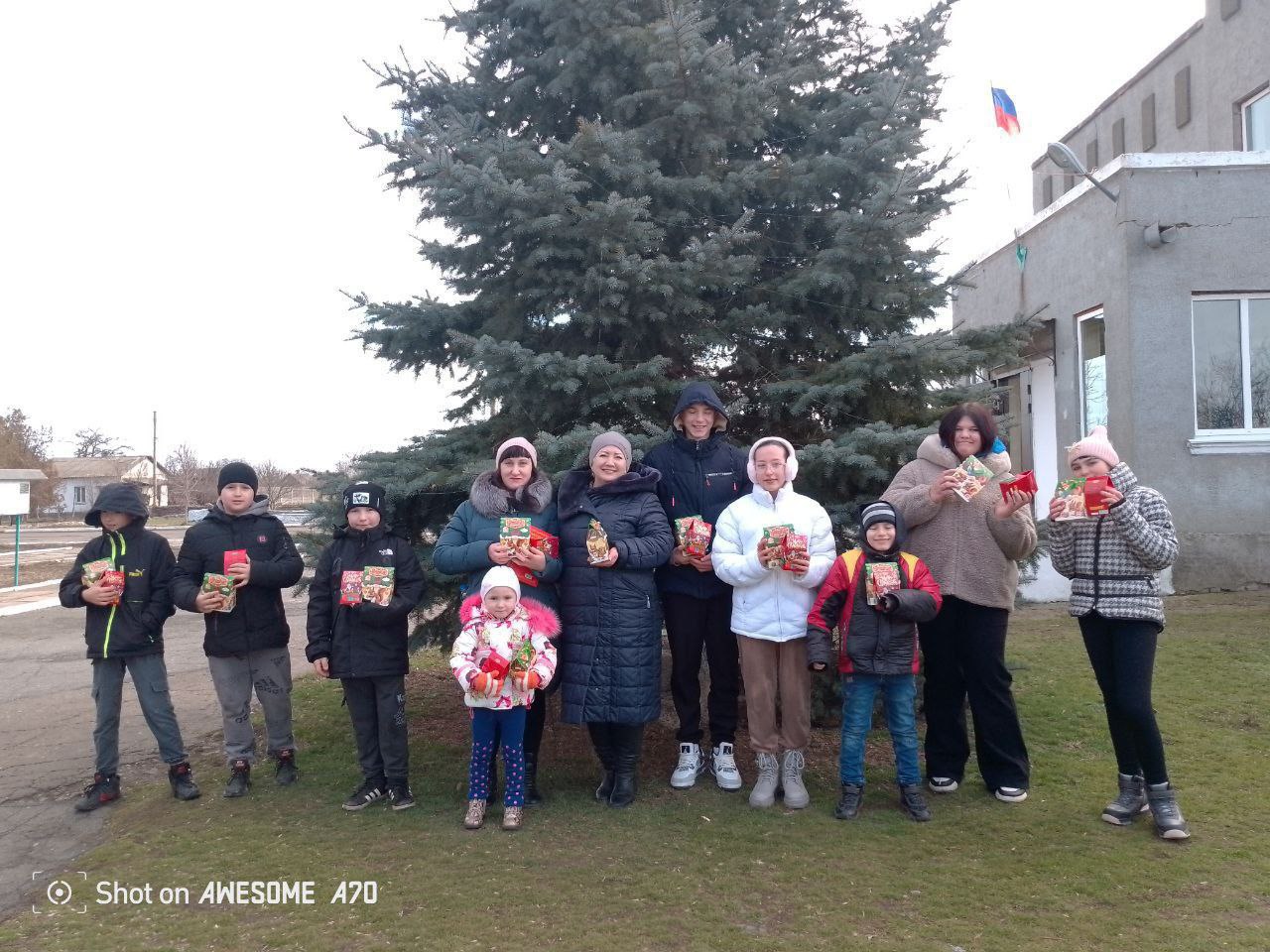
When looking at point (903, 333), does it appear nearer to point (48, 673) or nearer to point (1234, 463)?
point (1234, 463)

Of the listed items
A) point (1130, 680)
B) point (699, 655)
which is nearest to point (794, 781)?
point (699, 655)

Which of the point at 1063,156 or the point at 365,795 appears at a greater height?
the point at 1063,156

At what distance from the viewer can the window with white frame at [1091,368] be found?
36.7 ft

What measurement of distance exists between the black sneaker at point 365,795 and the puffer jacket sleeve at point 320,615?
812 millimetres

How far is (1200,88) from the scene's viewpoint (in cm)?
1709

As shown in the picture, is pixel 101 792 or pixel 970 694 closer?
pixel 970 694

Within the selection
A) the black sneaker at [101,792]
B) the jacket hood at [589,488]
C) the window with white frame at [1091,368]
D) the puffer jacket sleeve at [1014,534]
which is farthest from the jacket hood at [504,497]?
the window with white frame at [1091,368]

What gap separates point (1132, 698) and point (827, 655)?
1.46m

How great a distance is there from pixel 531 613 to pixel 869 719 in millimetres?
1872

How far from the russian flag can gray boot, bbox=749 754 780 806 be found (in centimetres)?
1007

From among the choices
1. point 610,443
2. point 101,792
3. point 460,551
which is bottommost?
point 101,792

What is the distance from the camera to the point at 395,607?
4883mm

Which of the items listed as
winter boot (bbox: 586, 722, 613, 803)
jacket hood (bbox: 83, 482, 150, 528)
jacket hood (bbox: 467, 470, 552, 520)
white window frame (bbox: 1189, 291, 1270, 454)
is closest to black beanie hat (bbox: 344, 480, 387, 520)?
jacket hood (bbox: 467, 470, 552, 520)

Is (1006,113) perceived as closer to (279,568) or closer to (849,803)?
(849,803)
